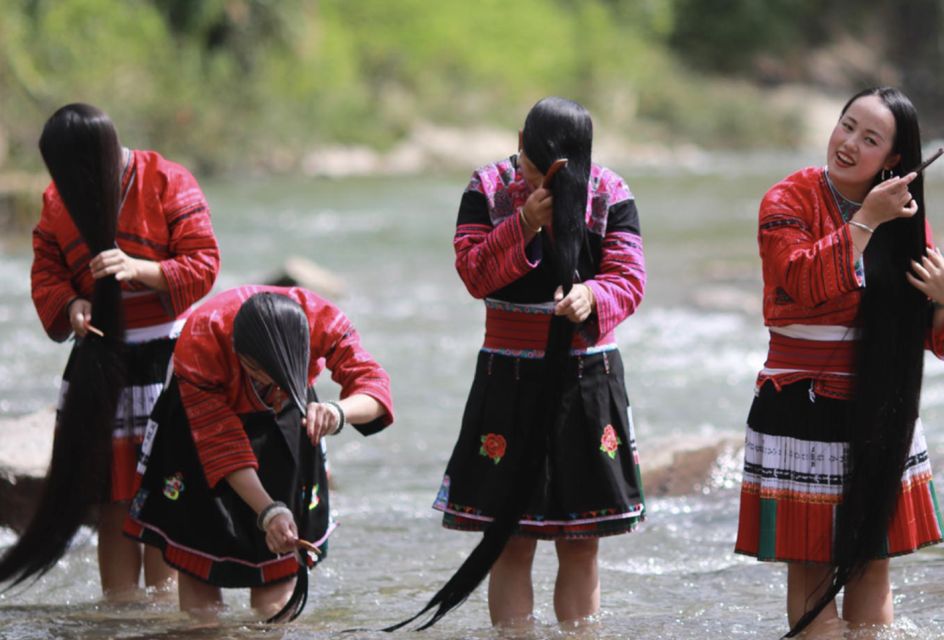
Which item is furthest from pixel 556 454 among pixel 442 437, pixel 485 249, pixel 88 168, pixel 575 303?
pixel 442 437

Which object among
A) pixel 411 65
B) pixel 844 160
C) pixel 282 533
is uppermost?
pixel 411 65

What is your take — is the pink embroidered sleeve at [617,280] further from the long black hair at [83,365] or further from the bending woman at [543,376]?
the long black hair at [83,365]

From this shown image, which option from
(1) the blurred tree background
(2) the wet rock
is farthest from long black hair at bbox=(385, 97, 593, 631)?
(1) the blurred tree background

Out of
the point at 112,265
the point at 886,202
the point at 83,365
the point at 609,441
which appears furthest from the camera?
the point at 83,365

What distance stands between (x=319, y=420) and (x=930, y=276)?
142 centimetres

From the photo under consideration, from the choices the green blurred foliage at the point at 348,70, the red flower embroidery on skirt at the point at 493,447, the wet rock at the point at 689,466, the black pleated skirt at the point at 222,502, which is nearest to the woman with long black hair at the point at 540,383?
the red flower embroidery on skirt at the point at 493,447

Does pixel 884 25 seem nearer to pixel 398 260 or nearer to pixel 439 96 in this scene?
pixel 439 96

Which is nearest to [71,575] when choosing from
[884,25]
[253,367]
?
[253,367]

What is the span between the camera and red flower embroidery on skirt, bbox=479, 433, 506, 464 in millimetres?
3580

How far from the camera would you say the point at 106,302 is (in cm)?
407

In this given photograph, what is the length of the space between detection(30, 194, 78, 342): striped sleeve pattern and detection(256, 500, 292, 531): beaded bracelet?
105 centimetres

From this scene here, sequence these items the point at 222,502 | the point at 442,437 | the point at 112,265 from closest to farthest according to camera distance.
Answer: the point at 222,502 → the point at 112,265 → the point at 442,437

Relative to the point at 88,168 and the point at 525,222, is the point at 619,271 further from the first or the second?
the point at 88,168

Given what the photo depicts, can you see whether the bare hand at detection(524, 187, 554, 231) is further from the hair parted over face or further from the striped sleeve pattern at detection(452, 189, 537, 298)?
the hair parted over face
